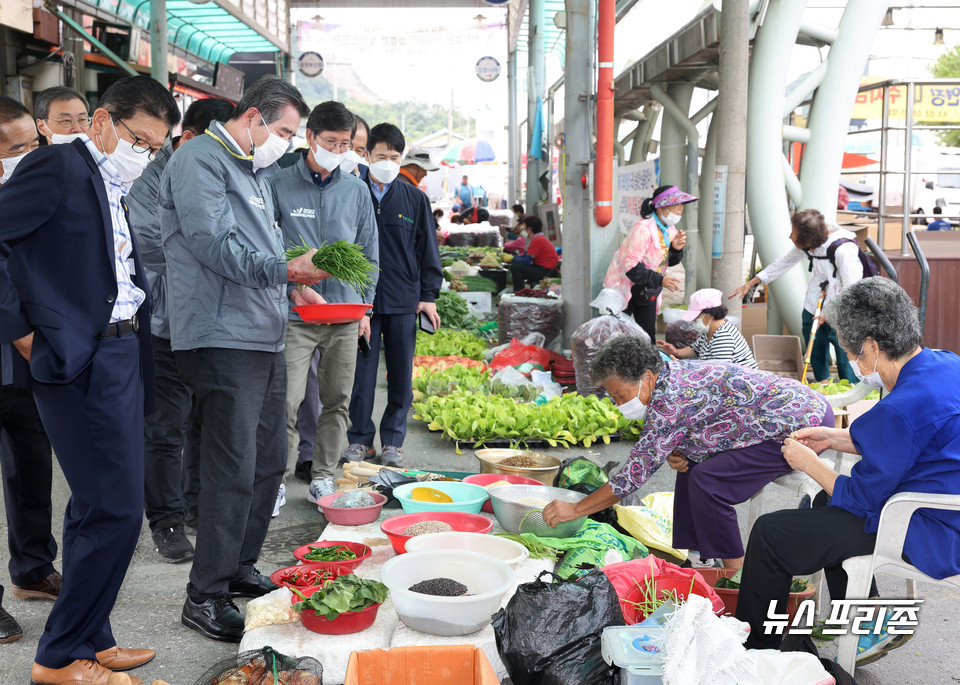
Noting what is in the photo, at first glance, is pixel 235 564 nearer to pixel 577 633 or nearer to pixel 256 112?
pixel 577 633

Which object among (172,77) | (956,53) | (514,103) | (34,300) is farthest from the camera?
(956,53)

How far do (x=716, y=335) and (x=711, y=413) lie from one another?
109 inches

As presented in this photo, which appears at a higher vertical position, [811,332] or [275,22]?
[275,22]

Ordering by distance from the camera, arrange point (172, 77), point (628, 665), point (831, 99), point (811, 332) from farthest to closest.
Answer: point (172, 77)
point (831, 99)
point (811, 332)
point (628, 665)

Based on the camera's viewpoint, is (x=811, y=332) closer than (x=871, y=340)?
No

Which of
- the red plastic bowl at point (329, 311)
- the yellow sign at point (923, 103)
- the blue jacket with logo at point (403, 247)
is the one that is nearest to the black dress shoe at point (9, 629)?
the red plastic bowl at point (329, 311)

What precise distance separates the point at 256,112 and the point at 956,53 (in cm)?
4058

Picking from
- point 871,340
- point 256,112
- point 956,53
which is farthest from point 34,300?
point 956,53

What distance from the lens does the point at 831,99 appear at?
27.3ft

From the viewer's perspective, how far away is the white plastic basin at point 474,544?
3465 mm

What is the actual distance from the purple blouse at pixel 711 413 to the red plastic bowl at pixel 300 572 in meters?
1.20

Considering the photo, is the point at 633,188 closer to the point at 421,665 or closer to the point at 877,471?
the point at 877,471

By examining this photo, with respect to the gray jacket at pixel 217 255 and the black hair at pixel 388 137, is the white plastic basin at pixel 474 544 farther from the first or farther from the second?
the black hair at pixel 388 137

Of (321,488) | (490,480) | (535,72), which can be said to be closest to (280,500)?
(321,488)
